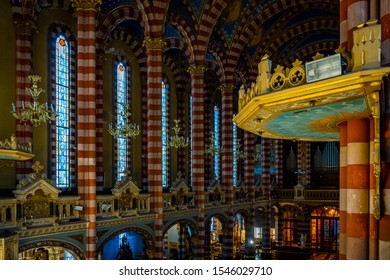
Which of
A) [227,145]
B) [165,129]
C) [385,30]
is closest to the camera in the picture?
[385,30]

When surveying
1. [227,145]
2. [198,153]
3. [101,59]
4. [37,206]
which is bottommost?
[37,206]

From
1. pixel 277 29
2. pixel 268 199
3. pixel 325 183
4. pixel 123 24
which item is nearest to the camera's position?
pixel 123 24

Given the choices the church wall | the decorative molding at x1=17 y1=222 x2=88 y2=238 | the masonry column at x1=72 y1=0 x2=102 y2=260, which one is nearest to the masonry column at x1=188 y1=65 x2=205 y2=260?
the masonry column at x1=72 y1=0 x2=102 y2=260

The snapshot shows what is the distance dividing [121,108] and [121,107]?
0.09 meters

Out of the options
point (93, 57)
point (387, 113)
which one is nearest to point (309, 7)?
point (93, 57)

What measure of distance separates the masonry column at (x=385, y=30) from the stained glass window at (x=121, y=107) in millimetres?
17029

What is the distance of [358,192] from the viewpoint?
516cm

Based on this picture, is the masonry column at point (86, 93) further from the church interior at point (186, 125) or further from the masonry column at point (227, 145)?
the masonry column at point (227, 145)

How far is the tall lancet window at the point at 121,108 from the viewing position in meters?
20.9

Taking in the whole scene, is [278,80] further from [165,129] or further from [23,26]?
[165,129]

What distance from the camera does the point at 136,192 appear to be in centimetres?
1506

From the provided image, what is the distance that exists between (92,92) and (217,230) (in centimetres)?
2132

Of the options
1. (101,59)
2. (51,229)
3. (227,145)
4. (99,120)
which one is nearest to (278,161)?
(227,145)

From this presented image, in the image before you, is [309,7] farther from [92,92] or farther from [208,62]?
[92,92]
